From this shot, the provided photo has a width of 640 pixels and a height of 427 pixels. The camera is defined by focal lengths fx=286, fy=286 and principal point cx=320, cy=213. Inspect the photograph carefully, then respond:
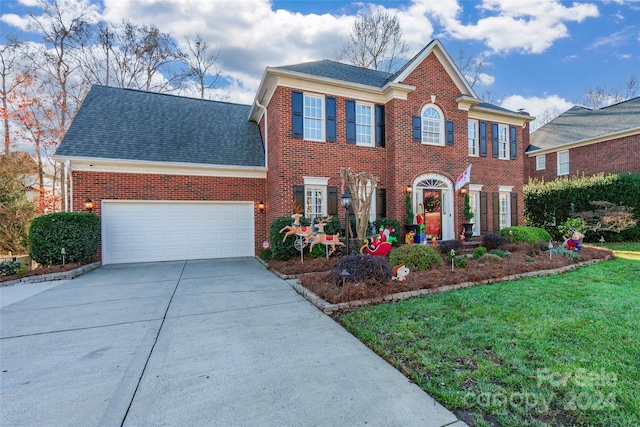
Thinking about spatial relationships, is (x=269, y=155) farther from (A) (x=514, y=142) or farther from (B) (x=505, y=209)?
(A) (x=514, y=142)

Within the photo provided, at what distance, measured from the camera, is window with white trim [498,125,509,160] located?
44.2ft

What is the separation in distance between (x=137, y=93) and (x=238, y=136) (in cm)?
523

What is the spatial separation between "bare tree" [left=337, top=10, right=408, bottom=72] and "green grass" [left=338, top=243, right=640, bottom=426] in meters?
19.1

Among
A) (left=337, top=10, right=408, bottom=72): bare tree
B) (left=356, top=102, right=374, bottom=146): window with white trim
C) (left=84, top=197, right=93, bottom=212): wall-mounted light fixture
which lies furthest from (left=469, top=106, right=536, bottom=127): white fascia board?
(left=84, top=197, right=93, bottom=212): wall-mounted light fixture

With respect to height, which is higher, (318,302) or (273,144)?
(273,144)

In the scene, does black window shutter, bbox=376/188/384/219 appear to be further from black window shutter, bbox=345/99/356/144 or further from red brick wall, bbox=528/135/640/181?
red brick wall, bbox=528/135/640/181

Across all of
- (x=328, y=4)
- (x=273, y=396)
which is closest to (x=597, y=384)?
(x=273, y=396)

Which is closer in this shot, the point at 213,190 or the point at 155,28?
the point at 213,190

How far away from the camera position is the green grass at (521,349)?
2.33m

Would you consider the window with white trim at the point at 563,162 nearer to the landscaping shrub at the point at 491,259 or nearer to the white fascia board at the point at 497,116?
the white fascia board at the point at 497,116

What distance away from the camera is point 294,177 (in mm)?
9820

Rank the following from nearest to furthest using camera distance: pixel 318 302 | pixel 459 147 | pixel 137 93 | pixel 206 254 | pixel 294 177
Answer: pixel 318 302 → pixel 294 177 → pixel 206 254 → pixel 459 147 → pixel 137 93

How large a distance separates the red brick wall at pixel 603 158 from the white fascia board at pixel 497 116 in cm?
732

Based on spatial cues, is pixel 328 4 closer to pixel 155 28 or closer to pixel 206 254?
pixel 206 254
